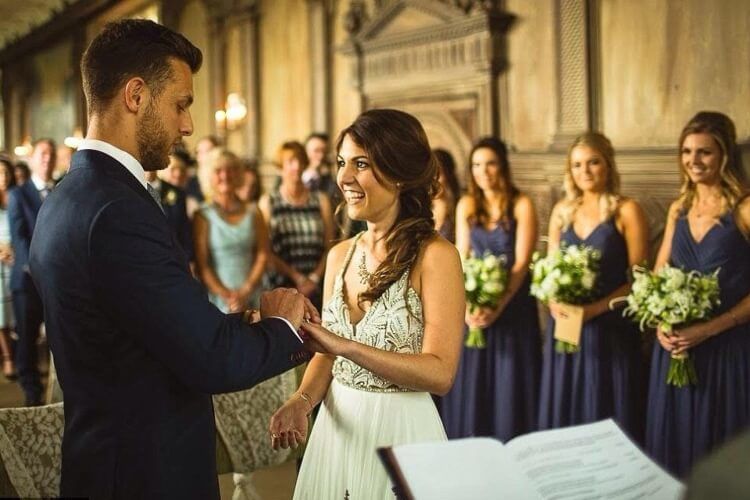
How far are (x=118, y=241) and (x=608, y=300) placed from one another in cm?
341

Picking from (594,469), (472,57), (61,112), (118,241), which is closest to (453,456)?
(594,469)

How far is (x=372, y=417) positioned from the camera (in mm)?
2535

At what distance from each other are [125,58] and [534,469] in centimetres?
129

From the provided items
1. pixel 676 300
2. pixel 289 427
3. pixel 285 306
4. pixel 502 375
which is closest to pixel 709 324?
pixel 676 300

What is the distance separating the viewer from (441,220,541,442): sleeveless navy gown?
5305mm

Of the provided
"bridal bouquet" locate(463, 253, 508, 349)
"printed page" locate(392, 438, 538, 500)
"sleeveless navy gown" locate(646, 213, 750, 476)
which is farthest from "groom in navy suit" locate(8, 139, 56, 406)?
"printed page" locate(392, 438, 538, 500)

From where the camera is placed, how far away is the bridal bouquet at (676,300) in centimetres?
417

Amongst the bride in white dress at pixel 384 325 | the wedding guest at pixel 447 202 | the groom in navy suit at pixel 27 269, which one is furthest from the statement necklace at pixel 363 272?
the groom in navy suit at pixel 27 269

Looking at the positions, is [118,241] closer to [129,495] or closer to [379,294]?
[129,495]

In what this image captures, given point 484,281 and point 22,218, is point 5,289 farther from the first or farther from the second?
point 484,281

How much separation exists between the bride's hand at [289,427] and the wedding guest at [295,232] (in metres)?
3.88

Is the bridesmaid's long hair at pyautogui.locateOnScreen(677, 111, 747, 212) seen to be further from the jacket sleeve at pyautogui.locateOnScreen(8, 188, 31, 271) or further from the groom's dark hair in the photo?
the jacket sleeve at pyautogui.locateOnScreen(8, 188, 31, 271)

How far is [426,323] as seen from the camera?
247 cm

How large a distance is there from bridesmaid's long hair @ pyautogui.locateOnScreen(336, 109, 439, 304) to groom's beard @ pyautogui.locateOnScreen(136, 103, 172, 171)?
653 millimetres
